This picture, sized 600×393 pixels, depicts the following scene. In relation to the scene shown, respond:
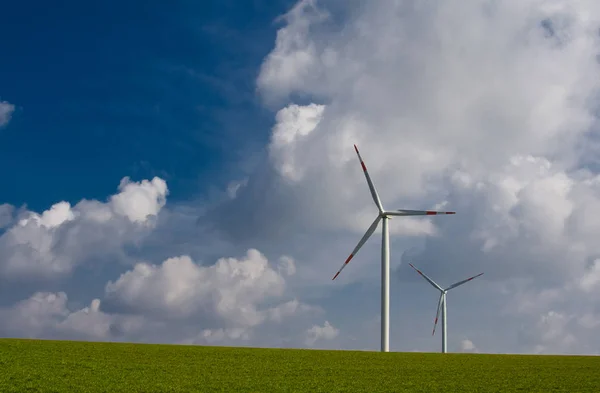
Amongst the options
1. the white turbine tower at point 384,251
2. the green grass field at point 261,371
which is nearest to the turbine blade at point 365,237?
the white turbine tower at point 384,251

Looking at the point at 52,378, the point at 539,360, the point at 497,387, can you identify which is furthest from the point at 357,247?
the point at 52,378

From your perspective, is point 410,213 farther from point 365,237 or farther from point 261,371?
point 261,371

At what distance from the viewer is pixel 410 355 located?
4994 centimetres

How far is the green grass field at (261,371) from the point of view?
30.7m

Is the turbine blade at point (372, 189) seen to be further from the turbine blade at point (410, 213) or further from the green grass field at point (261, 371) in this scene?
the green grass field at point (261, 371)

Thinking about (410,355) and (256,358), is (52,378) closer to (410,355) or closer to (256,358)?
(256,358)

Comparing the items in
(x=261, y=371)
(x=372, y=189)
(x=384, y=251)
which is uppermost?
(x=372, y=189)

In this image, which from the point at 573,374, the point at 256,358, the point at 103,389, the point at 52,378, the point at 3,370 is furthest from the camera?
the point at 256,358

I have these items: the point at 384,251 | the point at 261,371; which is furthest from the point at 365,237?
the point at 261,371

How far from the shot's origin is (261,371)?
36.1 meters

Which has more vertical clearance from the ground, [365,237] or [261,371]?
[365,237]

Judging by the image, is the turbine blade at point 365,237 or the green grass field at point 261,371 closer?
the green grass field at point 261,371

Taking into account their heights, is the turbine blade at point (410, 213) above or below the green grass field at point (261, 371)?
above

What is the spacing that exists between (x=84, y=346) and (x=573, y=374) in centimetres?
3392
